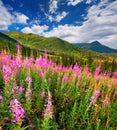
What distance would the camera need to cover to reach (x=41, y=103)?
5355 millimetres

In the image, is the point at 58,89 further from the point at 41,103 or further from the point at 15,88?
the point at 15,88

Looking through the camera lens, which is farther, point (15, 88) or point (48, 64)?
point (48, 64)

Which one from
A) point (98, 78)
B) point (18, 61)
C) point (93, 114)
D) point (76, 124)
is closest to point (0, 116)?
point (76, 124)

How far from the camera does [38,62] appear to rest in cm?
804

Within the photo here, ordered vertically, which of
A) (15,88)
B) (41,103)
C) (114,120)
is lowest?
(114,120)

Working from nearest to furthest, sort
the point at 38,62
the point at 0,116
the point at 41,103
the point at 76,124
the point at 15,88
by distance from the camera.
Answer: the point at 0,116, the point at 15,88, the point at 76,124, the point at 41,103, the point at 38,62

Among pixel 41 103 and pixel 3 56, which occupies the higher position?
pixel 3 56

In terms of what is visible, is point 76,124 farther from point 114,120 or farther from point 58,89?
point 58,89

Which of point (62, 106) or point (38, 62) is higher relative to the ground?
point (38, 62)

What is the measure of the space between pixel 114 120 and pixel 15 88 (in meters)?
2.75

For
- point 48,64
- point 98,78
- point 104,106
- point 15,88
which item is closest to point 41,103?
point 15,88

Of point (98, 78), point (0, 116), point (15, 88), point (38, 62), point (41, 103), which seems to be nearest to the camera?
point (0, 116)

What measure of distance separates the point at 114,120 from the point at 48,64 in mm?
3788

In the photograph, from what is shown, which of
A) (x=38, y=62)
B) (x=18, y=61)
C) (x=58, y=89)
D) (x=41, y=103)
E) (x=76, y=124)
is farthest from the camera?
(x=38, y=62)
